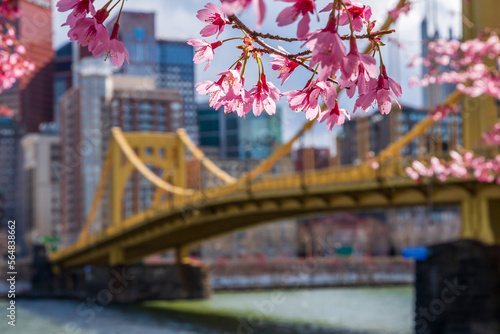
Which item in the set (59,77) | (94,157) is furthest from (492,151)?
(59,77)

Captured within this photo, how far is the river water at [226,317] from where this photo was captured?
34625 millimetres

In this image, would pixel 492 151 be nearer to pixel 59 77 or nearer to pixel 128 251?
pixel 128 251

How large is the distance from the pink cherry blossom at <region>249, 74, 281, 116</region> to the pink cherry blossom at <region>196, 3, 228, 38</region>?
0.26 meters

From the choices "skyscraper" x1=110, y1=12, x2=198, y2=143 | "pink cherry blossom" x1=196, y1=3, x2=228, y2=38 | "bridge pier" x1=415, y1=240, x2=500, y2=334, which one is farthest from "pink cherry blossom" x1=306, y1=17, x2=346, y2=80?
"skyscraper" x1=110, y1=12, x2=198, y2=143

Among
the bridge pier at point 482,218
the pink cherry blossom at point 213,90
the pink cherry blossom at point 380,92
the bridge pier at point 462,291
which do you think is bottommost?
the bridge pier at point 462,291

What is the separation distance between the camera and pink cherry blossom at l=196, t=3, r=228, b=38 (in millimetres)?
2920

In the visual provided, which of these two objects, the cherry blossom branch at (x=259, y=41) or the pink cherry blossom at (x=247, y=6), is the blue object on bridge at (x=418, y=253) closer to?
the cherry blossom branch at (x=259, y=41)

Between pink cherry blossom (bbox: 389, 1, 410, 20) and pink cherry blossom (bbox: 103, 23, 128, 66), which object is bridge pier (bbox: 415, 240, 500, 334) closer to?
pink cherry blossom (bbox: 389, 1, 410, 20)

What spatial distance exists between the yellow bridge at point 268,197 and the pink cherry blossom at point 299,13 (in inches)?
836

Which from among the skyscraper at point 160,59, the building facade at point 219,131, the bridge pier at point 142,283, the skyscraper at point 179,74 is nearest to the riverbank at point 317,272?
the bridge pier at point 142,283

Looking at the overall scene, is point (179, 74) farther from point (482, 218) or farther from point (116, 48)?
point (116, 48)

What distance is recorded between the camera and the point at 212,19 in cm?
296

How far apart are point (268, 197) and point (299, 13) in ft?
102

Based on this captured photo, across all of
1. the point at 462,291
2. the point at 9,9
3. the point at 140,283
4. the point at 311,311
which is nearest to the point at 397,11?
the point at 9,9
